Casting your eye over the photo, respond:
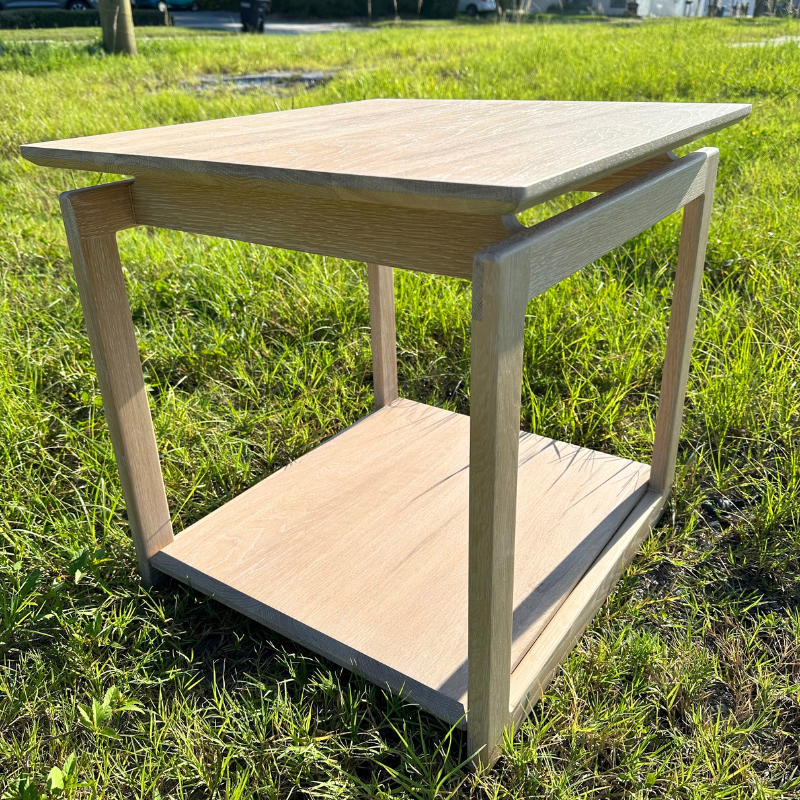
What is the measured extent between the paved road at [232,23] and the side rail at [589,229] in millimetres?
12744

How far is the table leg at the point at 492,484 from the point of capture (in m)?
0.71

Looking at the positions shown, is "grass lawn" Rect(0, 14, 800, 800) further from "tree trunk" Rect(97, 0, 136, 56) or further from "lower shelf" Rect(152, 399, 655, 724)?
"tree trunk" Rect(97, 0, 136, 56)

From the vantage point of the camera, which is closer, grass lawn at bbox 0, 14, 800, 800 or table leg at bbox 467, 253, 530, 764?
table leg at bbox 467, 253, 530, 764

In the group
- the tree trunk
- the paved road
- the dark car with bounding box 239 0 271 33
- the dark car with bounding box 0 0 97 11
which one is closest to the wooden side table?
the tree trunk

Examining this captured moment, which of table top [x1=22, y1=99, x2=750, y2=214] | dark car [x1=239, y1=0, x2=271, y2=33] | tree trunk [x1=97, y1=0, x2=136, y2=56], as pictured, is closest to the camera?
table top [x1=22, y1=99, x2=750, y2=214]

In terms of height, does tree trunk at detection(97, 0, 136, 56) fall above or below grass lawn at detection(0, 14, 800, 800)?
above

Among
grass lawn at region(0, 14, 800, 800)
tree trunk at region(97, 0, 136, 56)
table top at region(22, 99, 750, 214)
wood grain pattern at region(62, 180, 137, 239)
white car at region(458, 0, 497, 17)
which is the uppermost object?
white car at region(458, 0, 497, 17)

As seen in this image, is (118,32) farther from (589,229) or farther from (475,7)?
(475,7)

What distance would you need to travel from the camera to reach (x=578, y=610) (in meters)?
1.17

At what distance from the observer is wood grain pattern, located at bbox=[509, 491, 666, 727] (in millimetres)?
1062

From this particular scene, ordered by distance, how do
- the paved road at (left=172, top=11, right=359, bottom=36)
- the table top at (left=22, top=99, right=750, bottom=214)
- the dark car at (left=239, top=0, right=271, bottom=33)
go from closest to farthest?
the table top at (left=22, top=99, right=750, bottom=214) < the dark car at (left=239, top=0, right=271, bottom=33) < the paved road at (left=172, top=11, right=359, bottom=36)

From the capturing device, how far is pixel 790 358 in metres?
1.73

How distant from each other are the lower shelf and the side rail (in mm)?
619

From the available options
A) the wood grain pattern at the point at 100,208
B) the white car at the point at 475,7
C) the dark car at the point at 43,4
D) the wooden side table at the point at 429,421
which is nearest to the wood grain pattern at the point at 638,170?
the wooden side table at the point at 429,421
